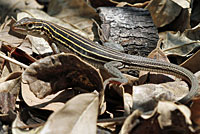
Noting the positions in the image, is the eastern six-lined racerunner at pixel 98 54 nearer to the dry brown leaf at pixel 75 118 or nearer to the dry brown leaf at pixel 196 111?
the dry brown leaf at pixel 196 111

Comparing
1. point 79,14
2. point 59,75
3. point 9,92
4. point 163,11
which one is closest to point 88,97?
point 59,75

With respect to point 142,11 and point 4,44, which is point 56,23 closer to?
point 4,44

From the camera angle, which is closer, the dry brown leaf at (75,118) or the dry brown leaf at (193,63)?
the dry brown leaf at (75,118)

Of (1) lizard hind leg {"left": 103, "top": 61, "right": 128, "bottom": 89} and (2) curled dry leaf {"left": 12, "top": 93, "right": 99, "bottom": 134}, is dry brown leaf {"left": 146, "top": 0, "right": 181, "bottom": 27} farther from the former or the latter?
(2) curled dry leaf {"left": 12, "top": 93, "right": 99, "bottom": 134}

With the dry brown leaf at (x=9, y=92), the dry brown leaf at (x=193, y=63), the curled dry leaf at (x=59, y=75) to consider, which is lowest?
the dry brown leaf at (x=193, y=63)

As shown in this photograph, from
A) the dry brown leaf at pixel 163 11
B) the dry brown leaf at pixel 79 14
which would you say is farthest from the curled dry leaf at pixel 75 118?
the dry brown leaf at pixel 163 11

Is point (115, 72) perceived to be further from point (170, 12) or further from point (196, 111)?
point (170, 12)

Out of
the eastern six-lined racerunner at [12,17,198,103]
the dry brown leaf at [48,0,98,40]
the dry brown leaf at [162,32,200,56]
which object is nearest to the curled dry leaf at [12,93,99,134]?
the eastern six-lined racerunner at [12,17,198,103]
